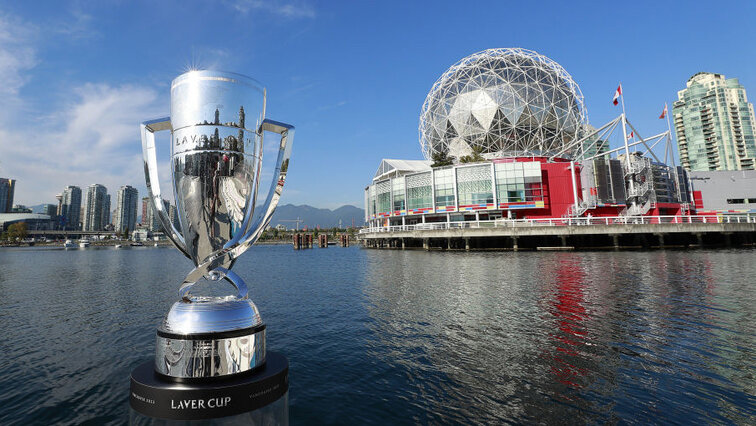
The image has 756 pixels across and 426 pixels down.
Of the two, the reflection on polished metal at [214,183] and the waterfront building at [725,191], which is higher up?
the waterfront building at [725,191]

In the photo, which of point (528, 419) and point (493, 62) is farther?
point (493, 62)

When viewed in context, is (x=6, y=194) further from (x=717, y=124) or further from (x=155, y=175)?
(x=717, y=124)

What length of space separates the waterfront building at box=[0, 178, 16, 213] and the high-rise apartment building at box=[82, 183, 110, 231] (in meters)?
30.7

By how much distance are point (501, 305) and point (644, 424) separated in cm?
599

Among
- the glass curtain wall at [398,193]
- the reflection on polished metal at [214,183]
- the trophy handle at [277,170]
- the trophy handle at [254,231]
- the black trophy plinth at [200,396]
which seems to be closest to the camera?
the black trophy plinth at [200,396]

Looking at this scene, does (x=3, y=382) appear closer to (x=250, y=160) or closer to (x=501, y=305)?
(x=250, y=160)

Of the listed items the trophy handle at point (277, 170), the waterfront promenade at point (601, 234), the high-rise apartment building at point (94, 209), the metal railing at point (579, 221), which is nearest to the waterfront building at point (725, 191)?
the metal railing at point (579, 221)

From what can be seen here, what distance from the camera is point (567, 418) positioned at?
3.47 metres

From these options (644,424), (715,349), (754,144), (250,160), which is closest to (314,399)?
(250,160)

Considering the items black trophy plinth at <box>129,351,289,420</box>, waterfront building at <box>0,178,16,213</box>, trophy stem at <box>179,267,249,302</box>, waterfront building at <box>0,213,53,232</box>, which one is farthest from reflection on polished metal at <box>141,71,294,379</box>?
waterfront building at <box>0,178,16,213</box>

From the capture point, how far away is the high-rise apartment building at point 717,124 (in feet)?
373

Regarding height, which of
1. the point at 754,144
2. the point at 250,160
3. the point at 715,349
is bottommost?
the point at 715,349

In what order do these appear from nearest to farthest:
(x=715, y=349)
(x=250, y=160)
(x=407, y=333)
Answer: (x=250, y=160)
(x=715, y=349)
(x=407, y=333)

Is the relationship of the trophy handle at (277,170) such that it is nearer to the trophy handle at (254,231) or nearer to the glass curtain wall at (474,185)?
the trophy handle at (254,231)
